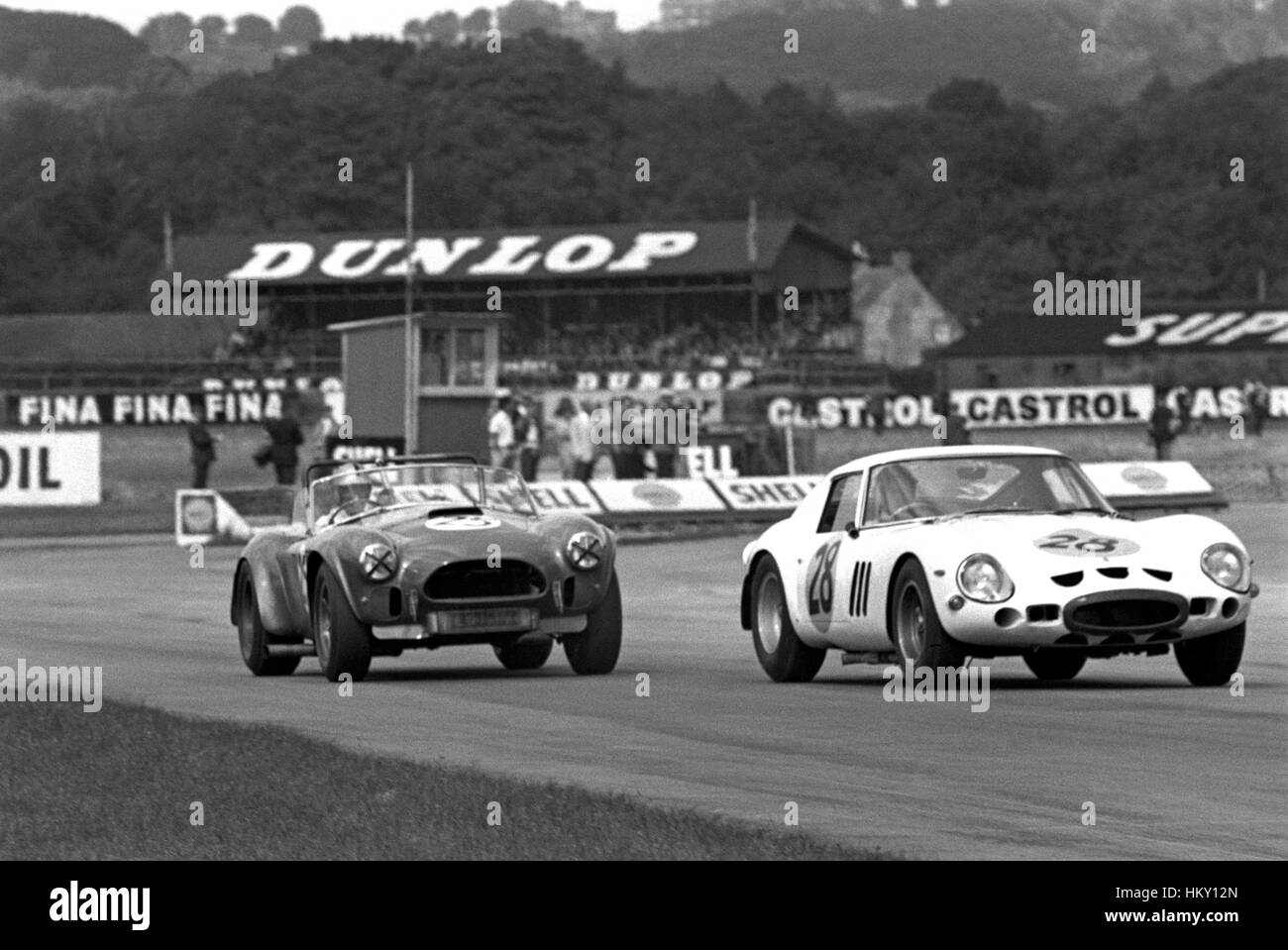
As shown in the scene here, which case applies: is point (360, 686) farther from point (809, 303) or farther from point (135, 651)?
point (809, 303)

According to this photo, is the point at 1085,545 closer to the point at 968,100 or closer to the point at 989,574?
the point at 989,574

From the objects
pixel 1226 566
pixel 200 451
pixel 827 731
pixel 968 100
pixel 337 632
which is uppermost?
pixel 968 100

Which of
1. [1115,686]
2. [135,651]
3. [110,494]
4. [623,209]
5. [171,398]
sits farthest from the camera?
[623,209]

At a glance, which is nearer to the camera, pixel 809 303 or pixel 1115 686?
pixel 1115 686

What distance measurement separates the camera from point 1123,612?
12.6m

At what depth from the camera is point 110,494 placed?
143 ft

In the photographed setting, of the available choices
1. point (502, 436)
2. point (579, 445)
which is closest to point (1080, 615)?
point (502, 436)

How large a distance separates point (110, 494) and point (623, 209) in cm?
11631

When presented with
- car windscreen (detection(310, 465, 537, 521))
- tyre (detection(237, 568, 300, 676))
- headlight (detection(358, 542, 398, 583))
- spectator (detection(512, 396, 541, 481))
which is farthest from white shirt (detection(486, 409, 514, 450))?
headlight (detection(358, 542, 398, 583))

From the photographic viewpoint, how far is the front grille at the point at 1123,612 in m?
12.5

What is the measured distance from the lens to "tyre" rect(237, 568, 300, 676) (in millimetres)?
15609

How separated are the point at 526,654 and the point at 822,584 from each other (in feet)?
9.15

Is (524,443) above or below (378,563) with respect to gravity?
above

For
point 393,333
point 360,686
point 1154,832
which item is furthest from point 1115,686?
point 393,333
